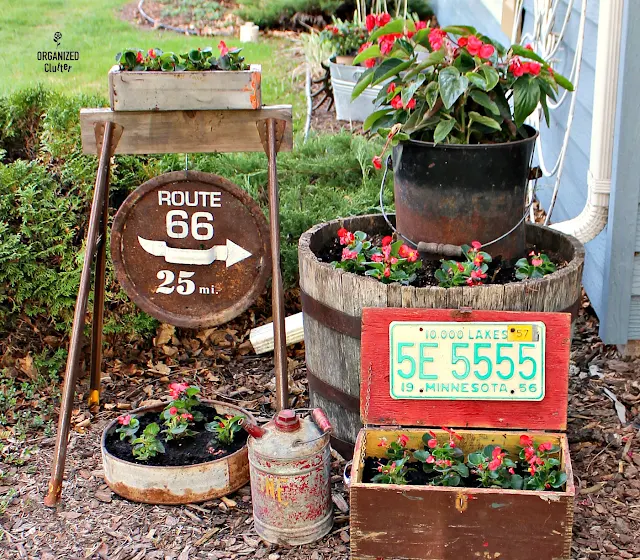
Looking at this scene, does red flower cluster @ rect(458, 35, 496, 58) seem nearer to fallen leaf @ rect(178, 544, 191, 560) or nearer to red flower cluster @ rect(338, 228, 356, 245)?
red flower cluster @ rect(338, 228, 356, 245)

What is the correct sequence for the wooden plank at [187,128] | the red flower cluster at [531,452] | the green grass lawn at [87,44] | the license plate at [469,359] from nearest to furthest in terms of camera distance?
the red flower cluster at [531,452]
the license plate at [469,359]
the wooden plank at [187,128]
the green grass lawn at [87,44]

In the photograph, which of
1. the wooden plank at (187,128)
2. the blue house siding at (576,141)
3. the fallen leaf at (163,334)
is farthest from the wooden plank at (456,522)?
the fallen leaf at (163,334)

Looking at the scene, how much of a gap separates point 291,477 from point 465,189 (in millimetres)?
1163

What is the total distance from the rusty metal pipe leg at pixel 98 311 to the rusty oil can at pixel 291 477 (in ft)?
3.58

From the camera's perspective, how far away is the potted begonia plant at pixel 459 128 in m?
2.96

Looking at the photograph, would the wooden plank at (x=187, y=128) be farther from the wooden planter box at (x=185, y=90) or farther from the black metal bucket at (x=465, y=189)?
the black metal bucket at (x=465, y=189)

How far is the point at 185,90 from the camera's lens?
321 cm

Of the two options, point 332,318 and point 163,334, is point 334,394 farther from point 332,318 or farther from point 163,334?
point 163,334

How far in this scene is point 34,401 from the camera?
3.83 meters

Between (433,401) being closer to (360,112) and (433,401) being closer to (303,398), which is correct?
(303,398)

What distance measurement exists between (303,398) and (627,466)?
4.55 ft

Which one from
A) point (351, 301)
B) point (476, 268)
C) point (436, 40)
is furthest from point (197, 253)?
point (436, 40)

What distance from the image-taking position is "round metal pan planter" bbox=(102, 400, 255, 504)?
9.82 feet

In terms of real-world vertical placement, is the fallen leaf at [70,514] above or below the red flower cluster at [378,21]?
below
